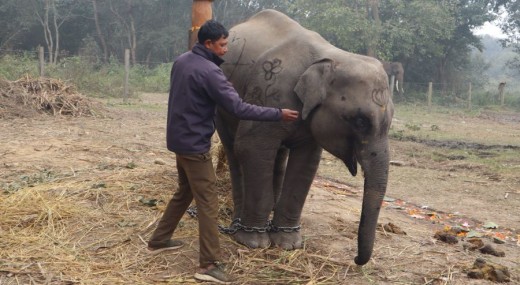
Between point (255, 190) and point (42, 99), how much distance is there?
11.3 metres

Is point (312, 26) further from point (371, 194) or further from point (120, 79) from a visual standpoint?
point (371, 194)

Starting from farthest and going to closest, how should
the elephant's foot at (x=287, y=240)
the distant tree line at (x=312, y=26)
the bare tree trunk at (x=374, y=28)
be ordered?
the distant tree line at (x=312, y=26) → the bare tree trunk at (x=374, y=28) → the elephant's foot at (x=287, y=240)

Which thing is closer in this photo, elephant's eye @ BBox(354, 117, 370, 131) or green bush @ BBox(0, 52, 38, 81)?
elephant's eye @ BBox(354, 117, 370, 131)

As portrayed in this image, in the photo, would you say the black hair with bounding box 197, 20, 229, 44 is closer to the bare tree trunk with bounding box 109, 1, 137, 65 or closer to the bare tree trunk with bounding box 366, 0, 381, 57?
the bare tree trunk with bounding box 366, 0, 381, 57

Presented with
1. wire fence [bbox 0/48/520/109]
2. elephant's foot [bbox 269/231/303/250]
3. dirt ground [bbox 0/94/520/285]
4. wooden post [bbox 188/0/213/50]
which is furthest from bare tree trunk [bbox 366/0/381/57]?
elephant's foot [bbox 269/231/303/250]

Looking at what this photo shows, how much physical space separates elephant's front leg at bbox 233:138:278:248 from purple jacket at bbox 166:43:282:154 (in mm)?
687

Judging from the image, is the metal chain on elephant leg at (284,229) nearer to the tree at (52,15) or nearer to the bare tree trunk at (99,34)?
the tree at (52,15)

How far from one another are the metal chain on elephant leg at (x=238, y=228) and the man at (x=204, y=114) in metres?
0.75

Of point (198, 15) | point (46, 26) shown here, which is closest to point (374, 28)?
point (46, 26)

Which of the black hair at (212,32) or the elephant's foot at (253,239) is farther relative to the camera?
the elephant's foot at (253,239)

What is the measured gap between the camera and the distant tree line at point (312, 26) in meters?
29.9

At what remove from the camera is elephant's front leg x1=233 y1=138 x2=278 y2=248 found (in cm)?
499

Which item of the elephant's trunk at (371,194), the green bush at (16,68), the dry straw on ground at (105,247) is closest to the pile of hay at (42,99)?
the green bush at (16,68)

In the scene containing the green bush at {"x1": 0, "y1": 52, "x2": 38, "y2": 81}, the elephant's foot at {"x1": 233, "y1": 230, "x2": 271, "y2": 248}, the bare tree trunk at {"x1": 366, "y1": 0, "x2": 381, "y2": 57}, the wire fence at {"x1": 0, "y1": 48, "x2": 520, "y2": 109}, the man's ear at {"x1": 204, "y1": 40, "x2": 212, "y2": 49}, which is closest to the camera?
the man's ear at {"x1": 204, "y1": 40, "x2": 212, "y2": 49}
